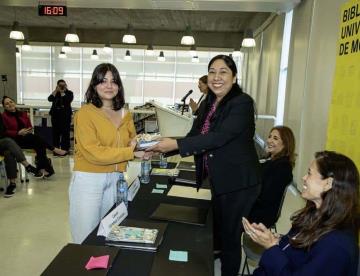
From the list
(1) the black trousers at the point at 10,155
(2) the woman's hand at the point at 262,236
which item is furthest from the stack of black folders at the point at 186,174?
(1) the black trousers at the point at 10,155

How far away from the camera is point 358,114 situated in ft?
7.21

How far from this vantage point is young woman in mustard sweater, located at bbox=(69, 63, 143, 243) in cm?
178

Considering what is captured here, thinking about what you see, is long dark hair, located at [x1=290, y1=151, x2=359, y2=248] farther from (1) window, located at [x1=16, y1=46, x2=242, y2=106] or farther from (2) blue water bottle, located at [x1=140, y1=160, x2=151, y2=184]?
(1) window, located at [x1=16, y1=46, x2=242, y2=106]

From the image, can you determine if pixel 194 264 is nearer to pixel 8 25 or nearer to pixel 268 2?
pixel 268 2

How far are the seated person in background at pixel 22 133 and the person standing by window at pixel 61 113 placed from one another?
1895mm

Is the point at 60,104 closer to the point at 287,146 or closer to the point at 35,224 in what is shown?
the point at 35,224

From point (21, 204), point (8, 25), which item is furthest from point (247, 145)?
point (8, 25)

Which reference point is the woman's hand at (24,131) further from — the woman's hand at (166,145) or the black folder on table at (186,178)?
the woman's hand at (166,145)

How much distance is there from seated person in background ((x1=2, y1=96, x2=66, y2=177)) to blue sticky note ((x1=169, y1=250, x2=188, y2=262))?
15.1ft

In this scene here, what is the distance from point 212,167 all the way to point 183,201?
1.04 ft

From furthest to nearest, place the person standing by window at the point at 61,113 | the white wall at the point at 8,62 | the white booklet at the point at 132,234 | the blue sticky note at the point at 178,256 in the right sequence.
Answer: the white wall at the point at 8,62
the person standing by window at the point at 61,113
the white booklet at the point at 132,234
the blue sticky note at the point at 178,256

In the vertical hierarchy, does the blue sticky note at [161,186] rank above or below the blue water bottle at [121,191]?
below

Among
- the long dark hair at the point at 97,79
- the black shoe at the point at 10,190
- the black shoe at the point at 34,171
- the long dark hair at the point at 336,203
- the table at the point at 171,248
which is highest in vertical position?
the long dark hair at the point at 97,79

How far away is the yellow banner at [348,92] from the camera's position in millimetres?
2240
